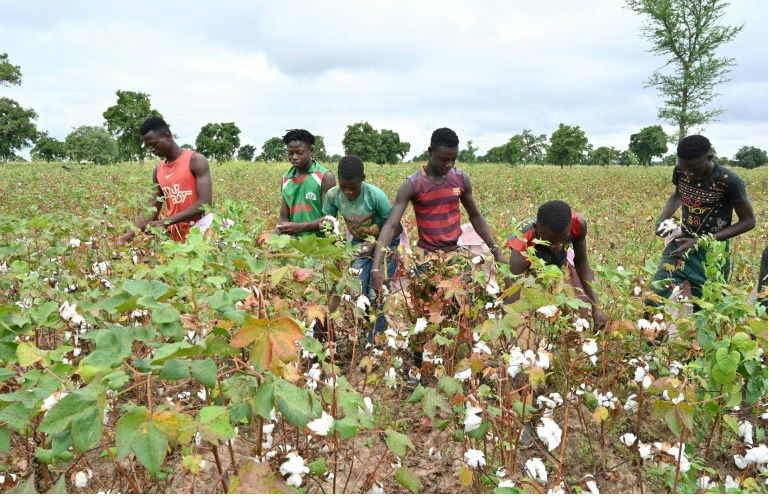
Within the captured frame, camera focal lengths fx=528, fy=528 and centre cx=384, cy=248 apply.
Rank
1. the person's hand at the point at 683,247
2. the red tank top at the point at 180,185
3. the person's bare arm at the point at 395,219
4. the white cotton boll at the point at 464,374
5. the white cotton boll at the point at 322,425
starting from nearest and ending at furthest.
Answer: the white cotton boll at the point at 322,425 < the white cotton boll at the point at 464,374 < the person's bare arm at the point at 395,219 < the person's hand at the point at 683,247 < the red tank top at the point at 180,185

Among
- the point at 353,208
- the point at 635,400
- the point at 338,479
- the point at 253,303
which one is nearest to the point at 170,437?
the point at 253,303

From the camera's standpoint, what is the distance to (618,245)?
6207mm

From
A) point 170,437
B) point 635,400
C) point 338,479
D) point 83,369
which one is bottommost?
point 338,479

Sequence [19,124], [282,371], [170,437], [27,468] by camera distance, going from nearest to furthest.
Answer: [170,437] < [282,371] < [27,468] < [19,124]

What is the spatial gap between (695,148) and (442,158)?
63.6 inches

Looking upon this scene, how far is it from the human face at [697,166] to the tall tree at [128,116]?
136 ft

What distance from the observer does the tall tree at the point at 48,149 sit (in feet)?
227

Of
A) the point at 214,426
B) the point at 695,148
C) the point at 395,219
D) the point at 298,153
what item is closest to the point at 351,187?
the point at 395,219

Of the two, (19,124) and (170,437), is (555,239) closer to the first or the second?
(170,437)

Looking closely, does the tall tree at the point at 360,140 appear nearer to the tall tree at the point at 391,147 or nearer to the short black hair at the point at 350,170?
the tall tree at the point at 391,147

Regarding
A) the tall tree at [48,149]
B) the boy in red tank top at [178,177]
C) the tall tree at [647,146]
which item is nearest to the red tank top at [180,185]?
the boy in red tank top at [178,177]

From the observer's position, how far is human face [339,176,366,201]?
3.20 m

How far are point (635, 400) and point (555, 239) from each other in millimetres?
777

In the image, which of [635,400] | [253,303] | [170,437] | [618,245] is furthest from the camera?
[618,245]
